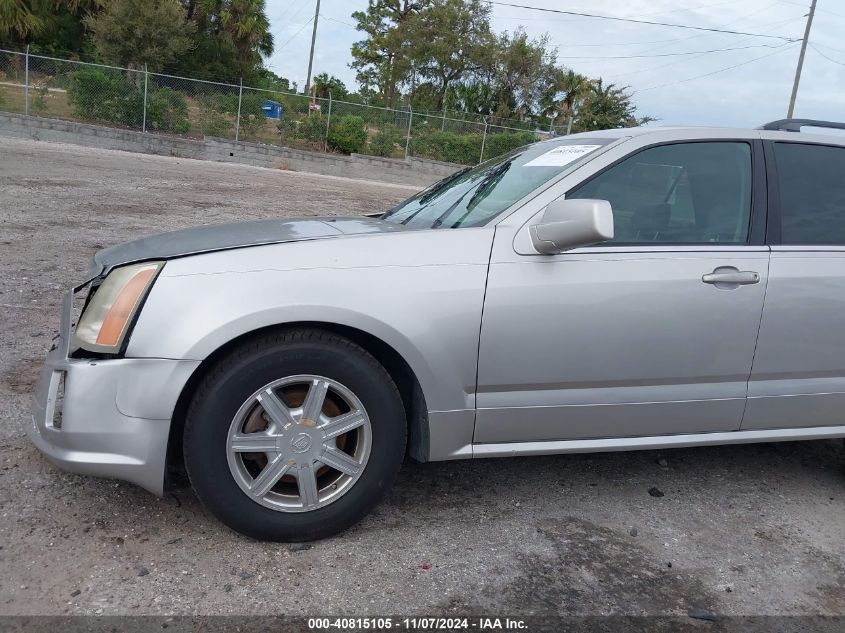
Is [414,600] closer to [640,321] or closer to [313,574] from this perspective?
[313,574]

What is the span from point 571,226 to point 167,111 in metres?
22.1

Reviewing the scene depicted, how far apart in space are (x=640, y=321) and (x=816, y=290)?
92cm

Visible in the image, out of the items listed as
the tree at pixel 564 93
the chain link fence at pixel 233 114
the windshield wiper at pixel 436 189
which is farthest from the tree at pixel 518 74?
the windshield wiper at pixel 436 189

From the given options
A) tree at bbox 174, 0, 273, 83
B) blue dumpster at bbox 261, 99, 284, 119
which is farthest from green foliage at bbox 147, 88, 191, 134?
tree at bbox 174, 0, 273, 83

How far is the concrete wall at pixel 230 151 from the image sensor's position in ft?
69.1

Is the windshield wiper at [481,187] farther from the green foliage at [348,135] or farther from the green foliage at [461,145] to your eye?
the green foliage at [461,145]

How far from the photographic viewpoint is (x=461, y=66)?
40.2 meters

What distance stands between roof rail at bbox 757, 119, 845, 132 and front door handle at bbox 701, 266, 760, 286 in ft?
2.92

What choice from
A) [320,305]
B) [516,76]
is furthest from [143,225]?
[516,76]

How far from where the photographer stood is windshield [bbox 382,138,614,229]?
10.4 feet

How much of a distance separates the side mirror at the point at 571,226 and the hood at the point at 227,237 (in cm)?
60

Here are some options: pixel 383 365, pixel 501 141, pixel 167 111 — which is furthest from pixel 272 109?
pixel 383 365

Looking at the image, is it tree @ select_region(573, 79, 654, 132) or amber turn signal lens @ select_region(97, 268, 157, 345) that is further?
tree @ select_region(573, 79, 654, 132)

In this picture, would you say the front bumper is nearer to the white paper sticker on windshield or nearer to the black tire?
the black tire
